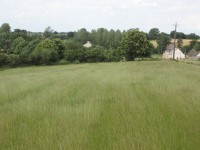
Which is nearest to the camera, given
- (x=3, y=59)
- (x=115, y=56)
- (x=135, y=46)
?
(x=3, y=59)

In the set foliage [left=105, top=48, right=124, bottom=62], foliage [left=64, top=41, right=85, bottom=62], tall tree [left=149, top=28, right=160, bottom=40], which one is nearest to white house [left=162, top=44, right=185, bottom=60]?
foliage [left=105, top=48, right=124, bottom=62]

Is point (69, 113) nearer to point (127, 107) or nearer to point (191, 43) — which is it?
point (127, 107)

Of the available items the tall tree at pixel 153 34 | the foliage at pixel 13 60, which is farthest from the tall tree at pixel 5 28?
the tall tree at pixel 153 34

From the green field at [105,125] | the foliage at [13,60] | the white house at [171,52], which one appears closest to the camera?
the green field at [105,125]

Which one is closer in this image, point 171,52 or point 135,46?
point 135,46

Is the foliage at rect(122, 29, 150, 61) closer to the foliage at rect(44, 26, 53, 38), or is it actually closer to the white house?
the white house

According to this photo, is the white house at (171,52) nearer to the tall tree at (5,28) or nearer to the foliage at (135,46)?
the foliage at (135,46)

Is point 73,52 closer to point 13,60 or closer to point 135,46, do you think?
point 135,46

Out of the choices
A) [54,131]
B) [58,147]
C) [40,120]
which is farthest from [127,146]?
[40,120]

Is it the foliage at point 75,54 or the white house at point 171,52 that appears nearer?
the foliage at point 75,54

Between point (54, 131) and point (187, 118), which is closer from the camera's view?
point (54, 131)

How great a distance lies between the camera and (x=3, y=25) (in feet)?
379

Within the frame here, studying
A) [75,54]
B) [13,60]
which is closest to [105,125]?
[13,60]

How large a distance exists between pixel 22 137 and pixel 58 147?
1.07 meters
